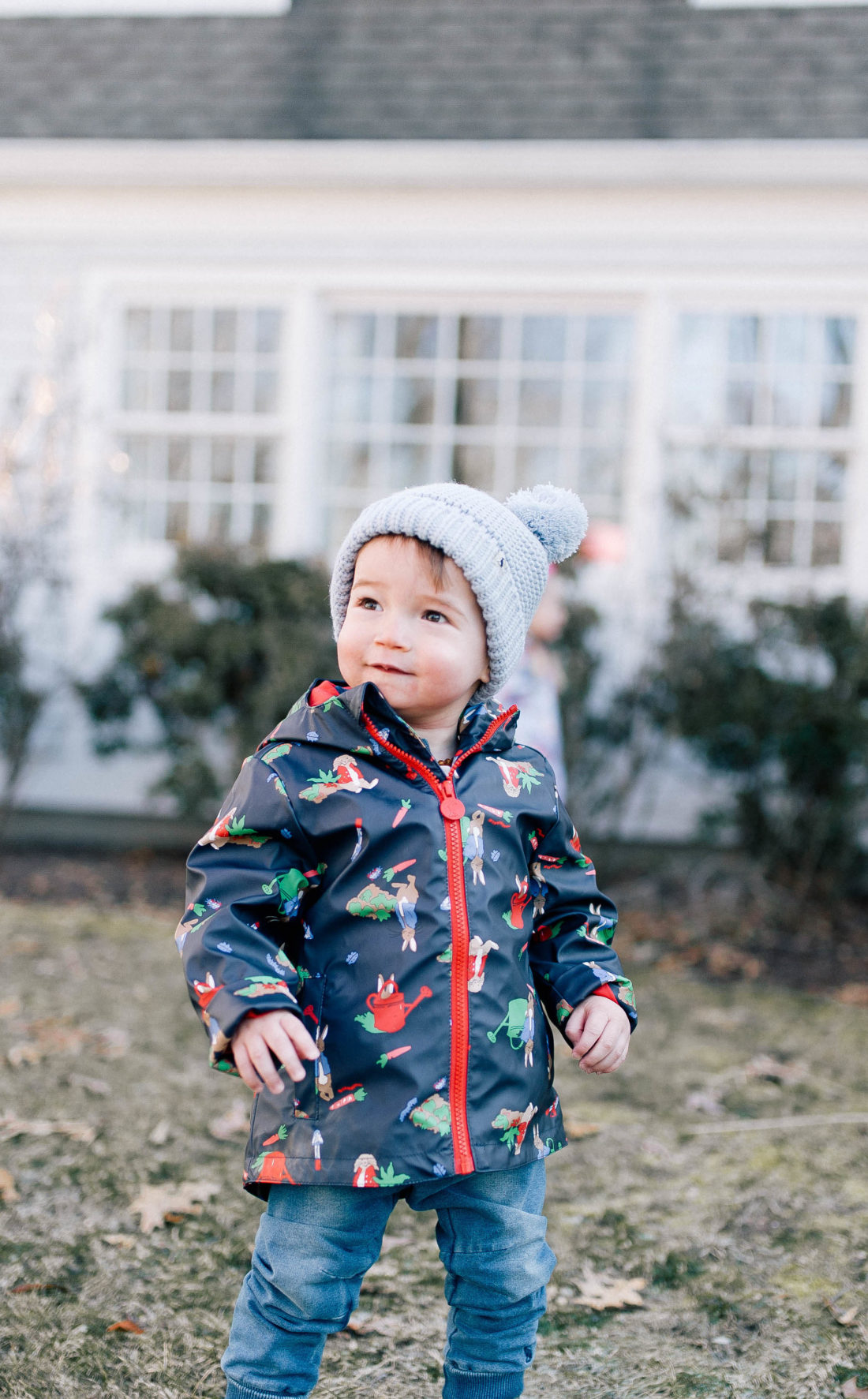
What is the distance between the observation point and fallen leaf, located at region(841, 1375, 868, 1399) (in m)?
2.18

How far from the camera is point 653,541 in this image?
707 centimetres

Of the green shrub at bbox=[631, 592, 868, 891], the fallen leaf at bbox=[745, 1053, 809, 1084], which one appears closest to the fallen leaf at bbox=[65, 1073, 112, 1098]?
the fallen leaf at bbox=[745, 1053, 809, 1084]

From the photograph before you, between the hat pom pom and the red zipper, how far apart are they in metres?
0.49

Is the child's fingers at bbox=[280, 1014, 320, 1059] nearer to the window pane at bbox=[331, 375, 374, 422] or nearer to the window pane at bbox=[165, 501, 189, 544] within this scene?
the window pane at bbox=[165, 501, 189, 544]

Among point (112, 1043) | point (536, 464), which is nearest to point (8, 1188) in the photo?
point (112, 1043)

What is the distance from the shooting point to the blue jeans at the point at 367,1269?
1.70 metres

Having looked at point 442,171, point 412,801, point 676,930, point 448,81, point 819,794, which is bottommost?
point 676,930

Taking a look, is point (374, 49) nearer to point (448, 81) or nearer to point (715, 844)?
point (448, 81)

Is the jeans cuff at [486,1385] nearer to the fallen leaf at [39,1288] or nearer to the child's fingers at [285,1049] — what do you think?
the child's fingers at [285,1049]

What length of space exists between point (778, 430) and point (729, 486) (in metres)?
0.79

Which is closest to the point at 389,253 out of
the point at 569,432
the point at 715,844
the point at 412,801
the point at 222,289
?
the point at 222,289

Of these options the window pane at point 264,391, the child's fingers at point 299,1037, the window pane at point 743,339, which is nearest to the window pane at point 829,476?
the window pane at point 743,339

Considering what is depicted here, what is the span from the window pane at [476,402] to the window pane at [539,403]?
18cm

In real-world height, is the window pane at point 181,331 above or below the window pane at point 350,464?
above
